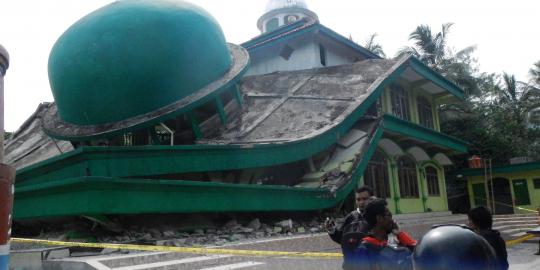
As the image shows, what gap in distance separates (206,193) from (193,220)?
76 centimetres

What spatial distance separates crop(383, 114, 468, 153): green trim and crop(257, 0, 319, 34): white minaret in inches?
558

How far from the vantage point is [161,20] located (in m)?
10.7

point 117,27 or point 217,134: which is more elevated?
point 117,27

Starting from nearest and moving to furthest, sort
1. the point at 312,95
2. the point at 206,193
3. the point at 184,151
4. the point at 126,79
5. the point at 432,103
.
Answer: the point at 206,193, the point at 184,151, the point at 126,79, the point at 312,95, the point at 432,103

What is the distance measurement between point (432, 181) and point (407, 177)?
3620 millimetres

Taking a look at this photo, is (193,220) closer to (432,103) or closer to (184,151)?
(184,151)

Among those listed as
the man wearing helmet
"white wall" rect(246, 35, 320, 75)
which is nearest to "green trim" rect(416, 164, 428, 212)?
"white wall" rect(246, 35, 320, 75)

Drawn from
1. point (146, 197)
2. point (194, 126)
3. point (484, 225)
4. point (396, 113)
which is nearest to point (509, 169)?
point (396, 113)

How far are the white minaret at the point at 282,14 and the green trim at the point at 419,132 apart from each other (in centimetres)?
1418

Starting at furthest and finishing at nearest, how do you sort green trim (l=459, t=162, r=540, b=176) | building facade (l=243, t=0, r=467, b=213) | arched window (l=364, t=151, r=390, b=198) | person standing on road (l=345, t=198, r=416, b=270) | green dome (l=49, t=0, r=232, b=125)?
green trim (l=459, t=162, r=540, b=176), building facade (l=243, t=0, r=467, b=213), arched window (l=364, t=151, r=390, b=198), green dome (l=49, t=0, r=232, b=125), person standing on road (l=345, t=198, r=416, b=270)

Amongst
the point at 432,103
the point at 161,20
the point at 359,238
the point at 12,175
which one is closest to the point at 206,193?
the point at 161,20

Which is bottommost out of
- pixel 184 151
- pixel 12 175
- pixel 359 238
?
pixel 359 238

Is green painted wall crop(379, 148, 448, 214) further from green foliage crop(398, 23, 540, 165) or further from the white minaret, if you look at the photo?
the white minaret

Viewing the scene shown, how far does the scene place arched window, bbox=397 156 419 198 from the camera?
58.8ft
